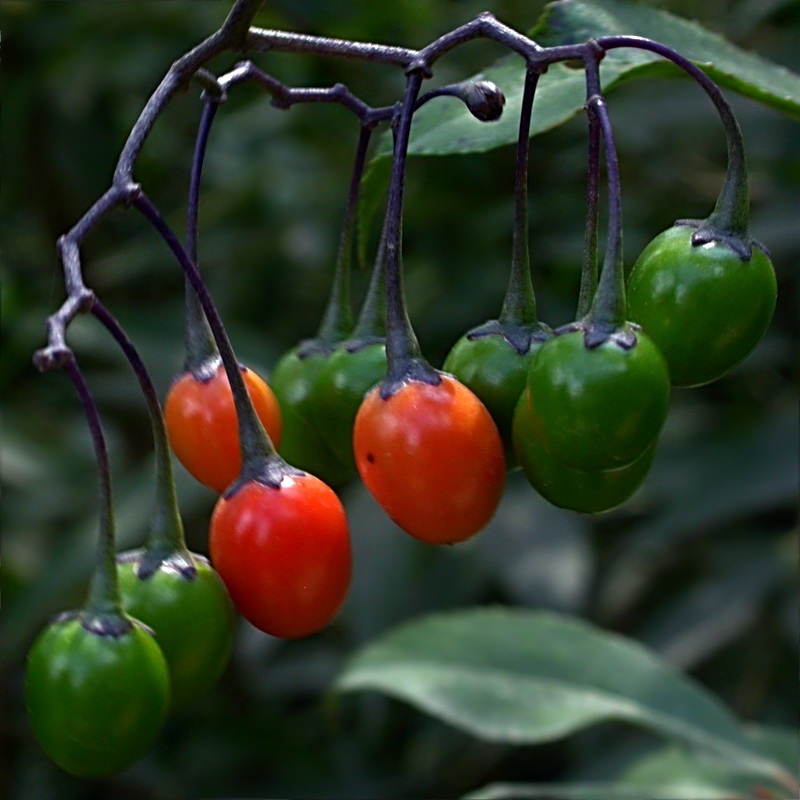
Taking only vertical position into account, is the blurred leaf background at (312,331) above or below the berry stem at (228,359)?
below

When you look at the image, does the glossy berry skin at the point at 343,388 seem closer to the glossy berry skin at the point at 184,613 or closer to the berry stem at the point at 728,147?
the glossy berry skin at the point at 184,613

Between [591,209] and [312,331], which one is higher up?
[591,209]

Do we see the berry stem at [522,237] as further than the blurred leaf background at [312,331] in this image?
No

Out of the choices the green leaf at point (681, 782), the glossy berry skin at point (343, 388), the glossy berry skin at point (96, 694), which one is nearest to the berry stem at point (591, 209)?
the glossy berry skin at point (343, 388)

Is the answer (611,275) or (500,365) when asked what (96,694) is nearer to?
(500,365)

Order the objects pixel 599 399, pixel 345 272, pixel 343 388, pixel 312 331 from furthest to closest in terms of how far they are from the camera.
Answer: pixel 312 331 → pixel 345 272 → pixel 343 388 → pixel 599 399

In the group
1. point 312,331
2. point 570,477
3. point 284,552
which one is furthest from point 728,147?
point 312,331

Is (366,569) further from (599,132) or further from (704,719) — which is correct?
(599,132)

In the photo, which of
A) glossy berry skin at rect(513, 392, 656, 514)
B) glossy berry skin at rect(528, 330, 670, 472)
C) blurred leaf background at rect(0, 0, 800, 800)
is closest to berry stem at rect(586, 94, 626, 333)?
glossy berry skin at rect(528, 330, 670, 472)
